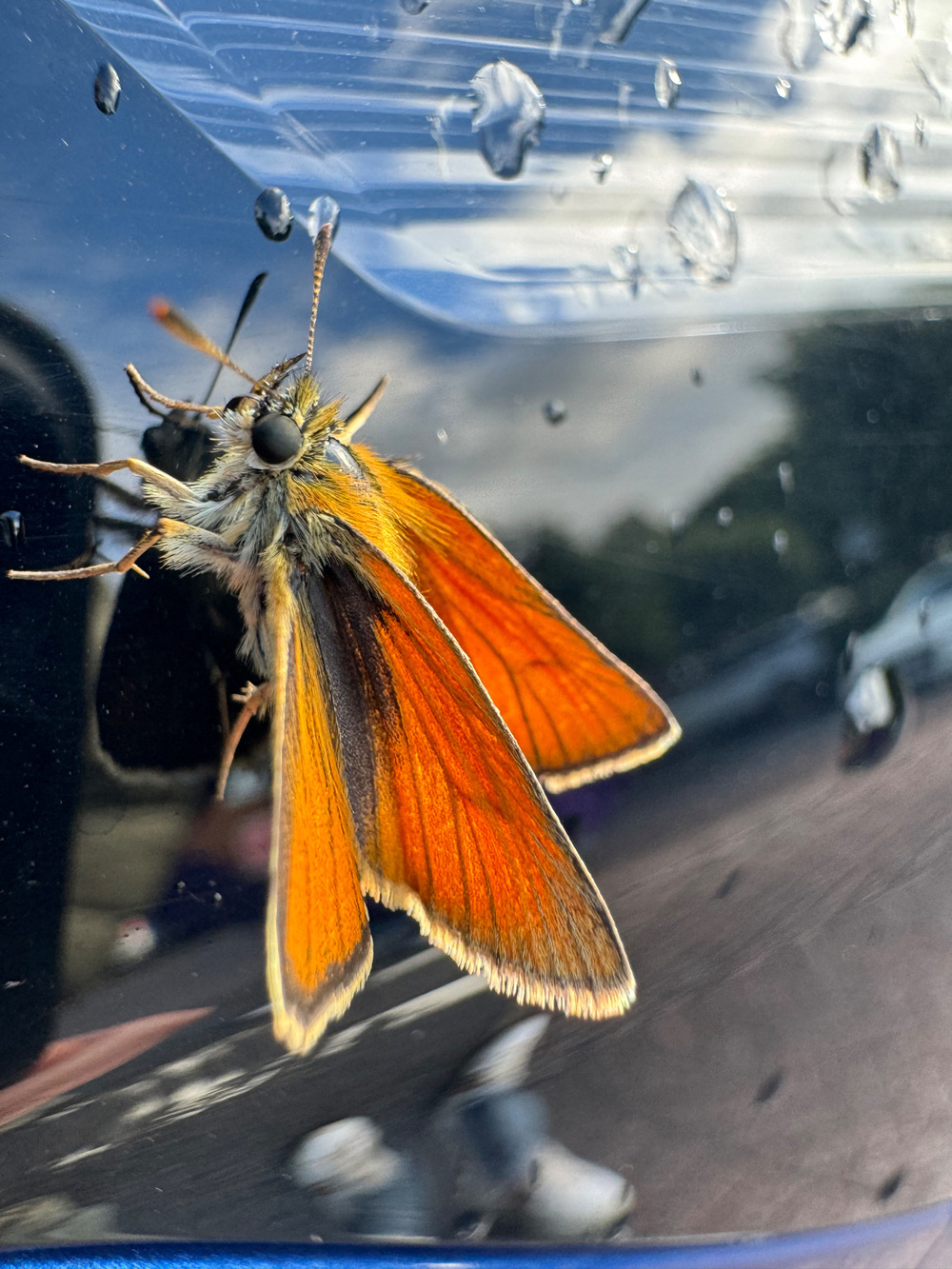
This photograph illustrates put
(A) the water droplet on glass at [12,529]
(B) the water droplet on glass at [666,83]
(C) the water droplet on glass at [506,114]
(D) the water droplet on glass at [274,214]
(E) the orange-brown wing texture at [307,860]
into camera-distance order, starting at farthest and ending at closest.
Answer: (B) the water droplet on glass at [666,83], (C) the water droplet on glass at [506,114], (D) the water droplet on glass at [274,214], (A) the water droplet on glass at [12,529], (E) the orange-brown wing texture at [307,860]

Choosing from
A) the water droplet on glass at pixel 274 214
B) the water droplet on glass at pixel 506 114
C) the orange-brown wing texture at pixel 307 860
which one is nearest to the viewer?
the orange-brown wing texture at pixel 307 860

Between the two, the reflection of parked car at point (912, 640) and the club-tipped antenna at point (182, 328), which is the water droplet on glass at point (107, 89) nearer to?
the club-tipped antenna at point (182, 328)

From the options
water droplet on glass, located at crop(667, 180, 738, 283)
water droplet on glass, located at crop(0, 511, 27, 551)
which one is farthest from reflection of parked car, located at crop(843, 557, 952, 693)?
water droplet on glass, located at crop(0, 511, 27, 551)

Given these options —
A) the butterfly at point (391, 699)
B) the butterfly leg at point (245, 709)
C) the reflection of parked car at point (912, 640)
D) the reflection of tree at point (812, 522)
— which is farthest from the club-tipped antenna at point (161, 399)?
the reflection of parked car at point (912, 640)

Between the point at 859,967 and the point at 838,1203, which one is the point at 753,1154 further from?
the point at 859,967

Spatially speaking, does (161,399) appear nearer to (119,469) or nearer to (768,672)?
(119,469)

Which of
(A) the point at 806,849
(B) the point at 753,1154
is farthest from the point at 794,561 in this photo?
(B) the point at 753,1154

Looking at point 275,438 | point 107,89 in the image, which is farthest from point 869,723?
point 107,89
